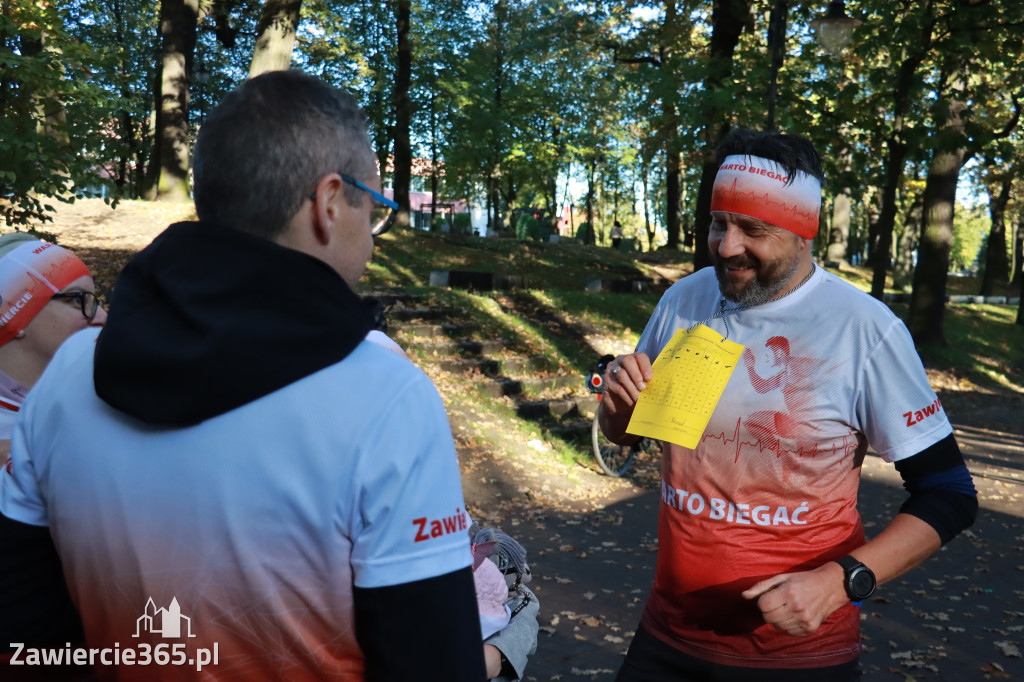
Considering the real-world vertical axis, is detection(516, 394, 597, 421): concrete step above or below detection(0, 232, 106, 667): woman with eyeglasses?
below

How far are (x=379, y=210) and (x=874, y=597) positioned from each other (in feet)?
23.2

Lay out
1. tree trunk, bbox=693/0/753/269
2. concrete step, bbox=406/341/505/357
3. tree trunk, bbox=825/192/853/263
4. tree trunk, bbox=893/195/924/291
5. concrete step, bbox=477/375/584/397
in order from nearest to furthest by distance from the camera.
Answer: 1. concrete step, bbox=477/375/584/397
2. tree trunk, bbox=693/0/753/269
3. concrete step, bbox=406/341/505/357
4. tree trunk, bbox=893/195/924/291
5. tree trunk, bbox=825/192/853/263

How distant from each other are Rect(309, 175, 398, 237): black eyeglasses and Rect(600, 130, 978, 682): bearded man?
1239mm

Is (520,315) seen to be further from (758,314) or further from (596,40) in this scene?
(758,314)

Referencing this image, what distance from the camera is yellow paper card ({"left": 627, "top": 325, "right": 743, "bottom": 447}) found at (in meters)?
2.68

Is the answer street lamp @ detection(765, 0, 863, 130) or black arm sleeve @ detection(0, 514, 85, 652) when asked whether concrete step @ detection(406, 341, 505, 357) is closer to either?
street lamp @ detection(765, 0, 863, 130)

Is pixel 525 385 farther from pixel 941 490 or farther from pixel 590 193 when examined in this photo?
pixel 590 193

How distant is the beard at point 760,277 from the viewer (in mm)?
2729

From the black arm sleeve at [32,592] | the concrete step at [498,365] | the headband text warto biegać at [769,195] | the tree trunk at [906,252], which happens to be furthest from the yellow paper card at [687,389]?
the tree trunk at [906,252]

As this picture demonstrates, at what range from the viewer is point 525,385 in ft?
45.6

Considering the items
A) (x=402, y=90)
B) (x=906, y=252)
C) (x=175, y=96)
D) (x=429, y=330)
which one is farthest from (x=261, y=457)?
(x=906, y=252)

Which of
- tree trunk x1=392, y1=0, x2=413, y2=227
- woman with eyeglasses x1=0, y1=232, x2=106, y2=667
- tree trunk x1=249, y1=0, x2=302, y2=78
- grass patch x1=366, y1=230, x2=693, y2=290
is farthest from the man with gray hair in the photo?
tree trunk x1=392, y1=0, x2=413, y2=227

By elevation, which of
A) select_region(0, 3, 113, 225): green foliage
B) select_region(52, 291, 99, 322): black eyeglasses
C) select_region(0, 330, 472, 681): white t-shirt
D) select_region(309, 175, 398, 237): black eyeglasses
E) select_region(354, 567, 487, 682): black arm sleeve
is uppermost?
select_region(0, 3, 113, 225): green foliage

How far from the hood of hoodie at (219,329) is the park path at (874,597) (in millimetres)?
4993
